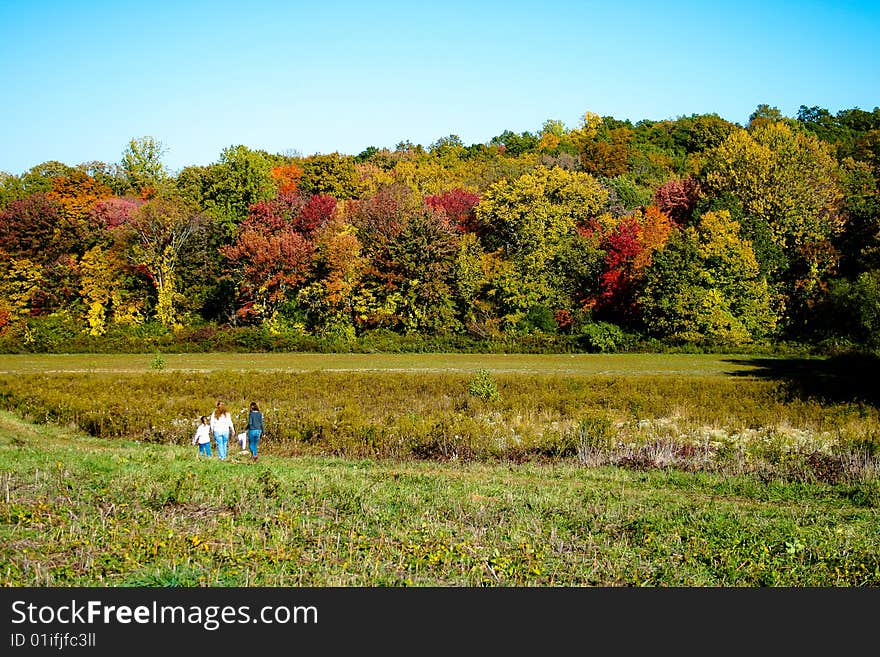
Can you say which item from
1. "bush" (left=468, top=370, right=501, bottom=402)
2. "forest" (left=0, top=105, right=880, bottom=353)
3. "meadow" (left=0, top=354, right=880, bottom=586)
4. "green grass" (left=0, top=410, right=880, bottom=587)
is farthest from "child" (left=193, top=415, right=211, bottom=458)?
"forest" (left=0, top=105, right=880, bottom=353)

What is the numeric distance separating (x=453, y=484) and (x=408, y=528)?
14.3 feet

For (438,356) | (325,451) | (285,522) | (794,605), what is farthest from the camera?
(438,356)

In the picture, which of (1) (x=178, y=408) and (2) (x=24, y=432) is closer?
(2) (x=24, y=432)

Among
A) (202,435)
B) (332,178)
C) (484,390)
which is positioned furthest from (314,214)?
(202,435)

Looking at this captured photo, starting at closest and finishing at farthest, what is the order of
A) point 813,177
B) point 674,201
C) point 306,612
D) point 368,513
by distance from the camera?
point 306,612
point 368,513
point 813,177
point 674,201

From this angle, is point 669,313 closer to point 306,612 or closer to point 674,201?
point 674,201

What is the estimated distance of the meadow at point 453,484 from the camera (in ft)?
35.4

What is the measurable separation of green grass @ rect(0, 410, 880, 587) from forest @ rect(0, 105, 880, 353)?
119ft

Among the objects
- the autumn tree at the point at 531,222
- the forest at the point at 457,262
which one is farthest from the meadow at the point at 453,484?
the autumn tree at the point at 531,222

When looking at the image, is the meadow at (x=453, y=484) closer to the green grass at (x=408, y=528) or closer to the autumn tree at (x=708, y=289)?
the green grass at (x=408, y=528)

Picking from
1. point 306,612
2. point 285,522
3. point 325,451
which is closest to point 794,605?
point 306,612

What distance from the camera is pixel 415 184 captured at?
8794 cm

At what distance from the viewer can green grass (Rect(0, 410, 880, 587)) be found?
34.3 ft

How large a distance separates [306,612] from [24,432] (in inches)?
771
